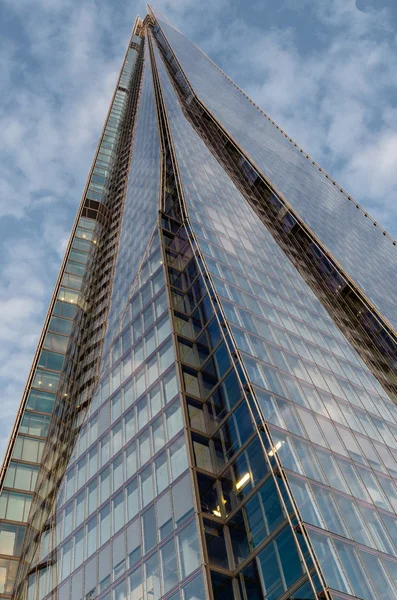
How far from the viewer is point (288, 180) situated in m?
93.1

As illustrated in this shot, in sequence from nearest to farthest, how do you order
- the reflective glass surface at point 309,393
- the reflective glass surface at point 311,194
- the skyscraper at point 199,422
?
the skyscraper at point 199,422 < the reflective glass surface at point 309,393 < the reflective glass surface at point 311,194

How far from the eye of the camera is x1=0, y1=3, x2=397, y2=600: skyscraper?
2411 centimetres

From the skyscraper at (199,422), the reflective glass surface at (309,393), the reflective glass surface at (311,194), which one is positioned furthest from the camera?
the reflective glass surface at (311,194)

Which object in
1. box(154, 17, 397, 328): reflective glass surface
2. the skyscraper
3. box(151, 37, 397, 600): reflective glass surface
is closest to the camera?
the skyscraper

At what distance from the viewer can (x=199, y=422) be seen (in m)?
29.9

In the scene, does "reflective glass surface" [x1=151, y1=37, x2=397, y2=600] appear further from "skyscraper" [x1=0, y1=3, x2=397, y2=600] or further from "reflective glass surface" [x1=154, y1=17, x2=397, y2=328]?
"reflective glass surface" [x1=154, y1=17, x2=397, y2=328]

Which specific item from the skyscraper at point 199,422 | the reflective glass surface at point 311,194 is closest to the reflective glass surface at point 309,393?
the skyscraper at point 199,422

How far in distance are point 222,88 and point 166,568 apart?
5166 inches

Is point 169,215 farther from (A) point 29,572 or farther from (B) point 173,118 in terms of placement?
(B) point 173,118

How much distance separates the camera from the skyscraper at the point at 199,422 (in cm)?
2411

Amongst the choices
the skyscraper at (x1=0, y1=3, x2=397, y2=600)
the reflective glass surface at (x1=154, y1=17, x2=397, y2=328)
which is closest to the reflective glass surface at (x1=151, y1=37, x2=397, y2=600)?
the skyscraper at (x1=0, y1=3, x2=397, y2=600)

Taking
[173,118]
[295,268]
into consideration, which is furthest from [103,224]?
[295,268]

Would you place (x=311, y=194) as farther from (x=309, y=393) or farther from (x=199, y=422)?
(x=199, y=422)

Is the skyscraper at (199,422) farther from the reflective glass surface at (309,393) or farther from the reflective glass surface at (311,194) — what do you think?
the reflective glass surface at (311,194)
